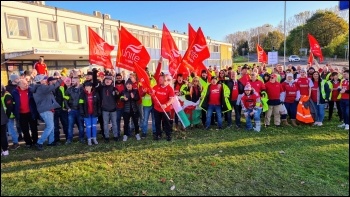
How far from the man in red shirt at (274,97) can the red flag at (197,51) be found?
7.53 feet

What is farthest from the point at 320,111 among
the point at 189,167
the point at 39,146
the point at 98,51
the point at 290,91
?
the point at 39,146

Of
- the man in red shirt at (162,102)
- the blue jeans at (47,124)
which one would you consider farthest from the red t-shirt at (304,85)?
the blue jeans at (47,124)

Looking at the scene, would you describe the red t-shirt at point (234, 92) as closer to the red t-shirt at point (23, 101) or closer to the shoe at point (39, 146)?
the shoe at point (39, 146)

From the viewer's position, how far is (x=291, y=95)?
9375mm

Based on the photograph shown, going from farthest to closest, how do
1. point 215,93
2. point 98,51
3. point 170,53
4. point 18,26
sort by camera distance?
point 18,26
point 98,51
point 170,53
point 215,93

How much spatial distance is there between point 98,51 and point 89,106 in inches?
135

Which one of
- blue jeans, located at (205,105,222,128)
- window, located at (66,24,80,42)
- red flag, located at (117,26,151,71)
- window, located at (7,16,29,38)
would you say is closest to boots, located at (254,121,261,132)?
blue jeans, located at (205,105,222,128)

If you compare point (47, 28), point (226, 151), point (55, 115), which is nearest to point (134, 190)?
point (226, 151)

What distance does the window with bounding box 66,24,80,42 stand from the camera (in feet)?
78.9

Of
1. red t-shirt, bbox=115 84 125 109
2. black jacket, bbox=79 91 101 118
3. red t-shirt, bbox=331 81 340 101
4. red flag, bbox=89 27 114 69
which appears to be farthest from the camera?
red flag, bbox=89 27 114 69

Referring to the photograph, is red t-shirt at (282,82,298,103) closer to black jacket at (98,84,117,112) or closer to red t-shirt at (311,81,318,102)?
red t-shirt at (311,81,318,102)

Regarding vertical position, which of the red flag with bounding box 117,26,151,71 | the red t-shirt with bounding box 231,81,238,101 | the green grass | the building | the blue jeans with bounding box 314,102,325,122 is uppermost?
the building

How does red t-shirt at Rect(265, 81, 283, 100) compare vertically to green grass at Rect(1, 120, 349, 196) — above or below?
above

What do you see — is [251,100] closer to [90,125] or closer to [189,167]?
[189,167]
